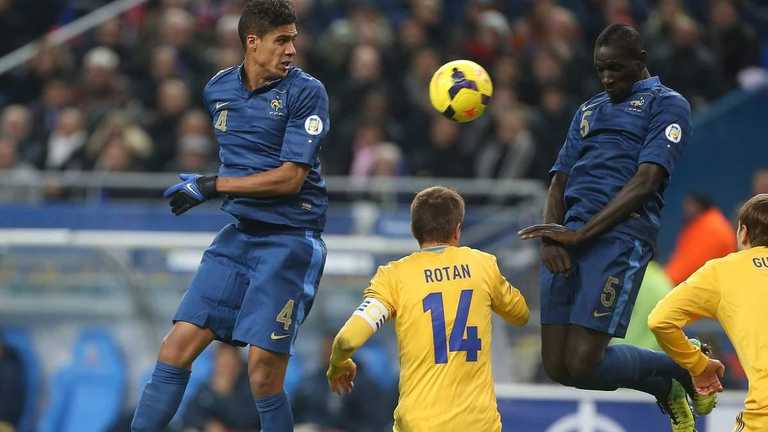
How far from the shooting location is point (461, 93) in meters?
6.65

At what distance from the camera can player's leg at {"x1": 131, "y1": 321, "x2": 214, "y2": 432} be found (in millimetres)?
6066

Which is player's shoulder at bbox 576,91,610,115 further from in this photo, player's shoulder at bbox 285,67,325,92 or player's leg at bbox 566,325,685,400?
player's shoulder at bbox 285,67,325,92

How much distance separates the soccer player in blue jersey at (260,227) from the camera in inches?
238

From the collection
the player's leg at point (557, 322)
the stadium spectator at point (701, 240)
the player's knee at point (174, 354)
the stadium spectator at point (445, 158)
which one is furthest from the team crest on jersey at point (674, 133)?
the stadium spectator at point (445, 158)

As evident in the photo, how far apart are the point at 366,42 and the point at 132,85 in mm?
2520

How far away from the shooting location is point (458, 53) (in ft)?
44.3

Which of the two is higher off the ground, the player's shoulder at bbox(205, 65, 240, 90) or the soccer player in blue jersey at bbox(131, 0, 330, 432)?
the player's shoulder at bbox(205, 65, 240, 90)

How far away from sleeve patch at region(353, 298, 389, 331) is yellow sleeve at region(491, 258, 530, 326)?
0.49m

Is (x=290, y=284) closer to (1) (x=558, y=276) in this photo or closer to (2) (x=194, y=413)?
(1) (x=558, y=276)

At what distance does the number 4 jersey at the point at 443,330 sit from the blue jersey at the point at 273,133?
22.3 inches

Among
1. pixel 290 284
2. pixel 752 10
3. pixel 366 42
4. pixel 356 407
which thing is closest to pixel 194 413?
pixel 356 407

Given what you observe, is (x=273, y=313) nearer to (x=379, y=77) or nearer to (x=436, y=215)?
(x=436, y=215)

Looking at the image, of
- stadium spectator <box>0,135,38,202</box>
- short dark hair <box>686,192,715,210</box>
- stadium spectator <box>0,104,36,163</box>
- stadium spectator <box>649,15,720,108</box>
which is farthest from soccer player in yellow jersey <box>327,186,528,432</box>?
stadium spectator <box>0,104,36,163</box>

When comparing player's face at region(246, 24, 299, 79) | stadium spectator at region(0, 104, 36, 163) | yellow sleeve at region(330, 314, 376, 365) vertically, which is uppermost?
stadium spectator at region(0, 104, 36, 163)
